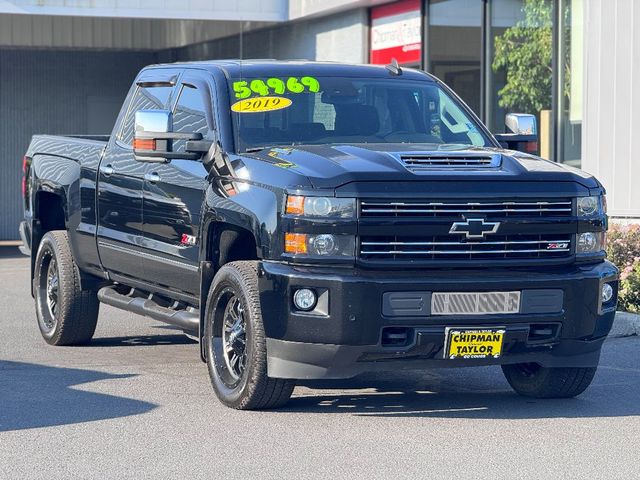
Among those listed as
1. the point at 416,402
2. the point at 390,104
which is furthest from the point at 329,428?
the point at 390,104

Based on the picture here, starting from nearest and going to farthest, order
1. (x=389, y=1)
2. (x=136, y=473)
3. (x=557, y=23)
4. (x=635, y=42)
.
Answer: (x=136, y=473) < (x=635, y=42) < (x=557, y=23) < (x=389, y=1)

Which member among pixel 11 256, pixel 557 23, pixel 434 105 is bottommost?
pixel 11 256

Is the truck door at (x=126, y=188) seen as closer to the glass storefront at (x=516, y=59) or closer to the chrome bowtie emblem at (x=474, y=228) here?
the chrome bowtie emblem at (x=474, y=228)

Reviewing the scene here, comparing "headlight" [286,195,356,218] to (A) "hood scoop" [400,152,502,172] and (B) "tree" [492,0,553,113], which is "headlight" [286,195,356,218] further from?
(B) "tree" [492,0,553,113]

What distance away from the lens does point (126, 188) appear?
926 centimetres

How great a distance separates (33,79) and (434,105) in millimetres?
20115

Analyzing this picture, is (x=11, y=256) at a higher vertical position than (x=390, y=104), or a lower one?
lower

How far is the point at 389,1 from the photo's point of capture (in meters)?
19.8

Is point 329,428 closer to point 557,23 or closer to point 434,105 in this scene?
point 434,105

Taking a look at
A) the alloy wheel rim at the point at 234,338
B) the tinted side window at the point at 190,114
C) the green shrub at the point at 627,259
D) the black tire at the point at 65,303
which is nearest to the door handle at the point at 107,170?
the tinted side window at the point at 190,114

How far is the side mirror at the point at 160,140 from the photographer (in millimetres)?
→ 8062

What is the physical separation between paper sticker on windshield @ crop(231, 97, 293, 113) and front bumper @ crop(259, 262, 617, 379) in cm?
149

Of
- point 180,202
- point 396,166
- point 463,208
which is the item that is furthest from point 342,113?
point 463,208

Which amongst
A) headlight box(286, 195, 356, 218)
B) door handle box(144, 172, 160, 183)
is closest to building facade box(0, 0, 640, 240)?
door handle box(144, 172, 160, 183)
